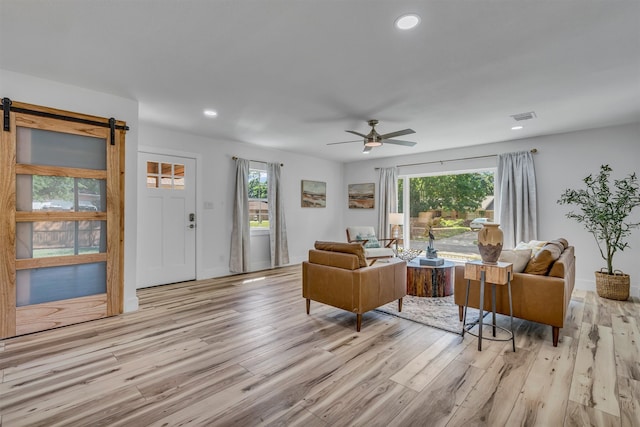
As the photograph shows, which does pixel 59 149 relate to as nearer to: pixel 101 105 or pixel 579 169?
pixel 101 105

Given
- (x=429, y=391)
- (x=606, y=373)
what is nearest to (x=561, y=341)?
(x=606, y=373)

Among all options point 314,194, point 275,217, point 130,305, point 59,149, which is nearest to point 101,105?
point 59,149

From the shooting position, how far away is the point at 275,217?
20.2 ft

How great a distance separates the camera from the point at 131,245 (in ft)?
11.8

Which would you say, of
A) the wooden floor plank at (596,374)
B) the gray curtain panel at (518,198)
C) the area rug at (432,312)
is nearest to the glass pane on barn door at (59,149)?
the area rug at (432,312)

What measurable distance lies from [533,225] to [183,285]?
18.7 ft

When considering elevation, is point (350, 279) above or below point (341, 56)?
below

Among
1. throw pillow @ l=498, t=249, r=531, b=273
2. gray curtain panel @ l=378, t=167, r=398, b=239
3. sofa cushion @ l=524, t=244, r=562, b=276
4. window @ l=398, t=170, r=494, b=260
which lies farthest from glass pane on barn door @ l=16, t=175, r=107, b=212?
gray curtain panel @ l=378, t=167, r=398, b=239

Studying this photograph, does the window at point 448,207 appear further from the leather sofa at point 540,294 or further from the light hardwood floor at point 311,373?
the leather sofa at point 540,294

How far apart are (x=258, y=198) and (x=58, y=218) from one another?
339 cm

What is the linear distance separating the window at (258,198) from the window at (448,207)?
2971 millimetres

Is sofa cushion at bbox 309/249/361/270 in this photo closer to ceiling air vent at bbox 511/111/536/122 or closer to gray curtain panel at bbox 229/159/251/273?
gray curtain panel at bbox 229/159/251/273

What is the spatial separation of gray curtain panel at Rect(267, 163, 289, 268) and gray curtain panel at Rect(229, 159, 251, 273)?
57cm

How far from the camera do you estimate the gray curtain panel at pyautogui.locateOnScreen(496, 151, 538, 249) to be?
16.6 feet
